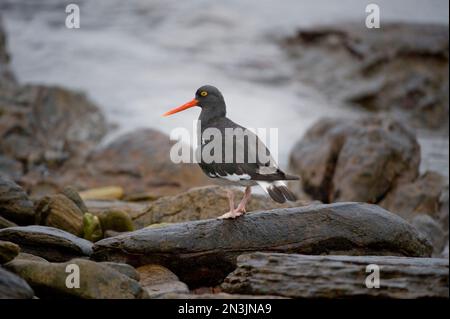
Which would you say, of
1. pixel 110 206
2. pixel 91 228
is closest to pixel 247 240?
pixel 91 228

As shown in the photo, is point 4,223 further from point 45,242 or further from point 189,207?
point 189,207

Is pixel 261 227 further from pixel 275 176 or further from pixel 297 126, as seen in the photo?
pixel 297 126

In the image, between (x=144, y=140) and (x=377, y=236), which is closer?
(x=377, y=236)

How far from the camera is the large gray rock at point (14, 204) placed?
7586 millimetres

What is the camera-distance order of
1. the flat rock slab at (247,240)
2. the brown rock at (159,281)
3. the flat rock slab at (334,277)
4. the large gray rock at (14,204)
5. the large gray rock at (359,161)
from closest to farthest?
the flat rock slab at (334,277) < the brown rock at (159,281) < the flat rock slab at (247,240) < the large gray rock at (14,204) < the large gray rock at (359,161)

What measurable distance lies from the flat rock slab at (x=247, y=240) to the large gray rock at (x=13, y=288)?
1411 mm

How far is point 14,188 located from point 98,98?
40.2ft

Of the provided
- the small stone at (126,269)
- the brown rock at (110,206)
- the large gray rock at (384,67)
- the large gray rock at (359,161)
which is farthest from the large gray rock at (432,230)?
the large gray rock at (384,67)

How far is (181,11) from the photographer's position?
27188 millimetres

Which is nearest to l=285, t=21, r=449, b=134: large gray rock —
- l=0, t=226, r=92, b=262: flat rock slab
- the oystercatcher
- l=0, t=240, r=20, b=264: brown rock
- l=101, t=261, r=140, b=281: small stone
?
the oystercatcher

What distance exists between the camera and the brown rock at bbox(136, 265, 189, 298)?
5.89 meters

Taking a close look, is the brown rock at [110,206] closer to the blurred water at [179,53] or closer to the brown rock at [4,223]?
the brown rock at [4,223]
